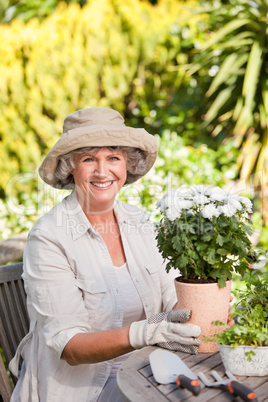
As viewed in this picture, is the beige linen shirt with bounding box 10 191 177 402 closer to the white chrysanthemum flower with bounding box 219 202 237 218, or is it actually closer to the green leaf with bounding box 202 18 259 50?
the white chrysanthemum flower with bounding box 219 202 237 218

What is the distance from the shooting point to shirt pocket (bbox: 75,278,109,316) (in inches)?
68.4

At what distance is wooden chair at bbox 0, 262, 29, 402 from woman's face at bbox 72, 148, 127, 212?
42cm

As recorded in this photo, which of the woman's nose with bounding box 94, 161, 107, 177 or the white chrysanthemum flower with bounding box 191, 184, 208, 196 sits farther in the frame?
the woman's nose with bounding box 94, 161, 107, 177

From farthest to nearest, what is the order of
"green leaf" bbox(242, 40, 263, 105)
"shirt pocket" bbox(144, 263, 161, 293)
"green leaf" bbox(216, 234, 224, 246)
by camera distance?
"green leaf" bbox(242, 40, 263, 105) < "shirt pocket" bbox(144, 263, 161, 293) < "green leaf" bbox(216, 234, 224, 246)

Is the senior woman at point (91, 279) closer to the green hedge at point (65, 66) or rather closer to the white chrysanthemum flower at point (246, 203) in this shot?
the white chrysanthemum flower at point (246, 203)

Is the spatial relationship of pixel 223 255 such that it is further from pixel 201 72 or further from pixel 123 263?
pixel 201 72

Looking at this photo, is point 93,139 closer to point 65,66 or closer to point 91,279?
point 91,279

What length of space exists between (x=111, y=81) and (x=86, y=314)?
4.23 metres

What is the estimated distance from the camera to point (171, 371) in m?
1.28

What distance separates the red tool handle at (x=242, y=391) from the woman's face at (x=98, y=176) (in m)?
0.96

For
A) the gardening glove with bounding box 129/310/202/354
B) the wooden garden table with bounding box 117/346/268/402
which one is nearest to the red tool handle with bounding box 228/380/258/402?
the wooden garden table with bounding box 117/346/268/402

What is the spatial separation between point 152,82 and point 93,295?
4.53 metres

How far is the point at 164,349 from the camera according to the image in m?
1.46

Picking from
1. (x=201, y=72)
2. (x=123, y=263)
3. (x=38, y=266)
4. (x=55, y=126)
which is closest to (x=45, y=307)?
(x=38, y=266)
